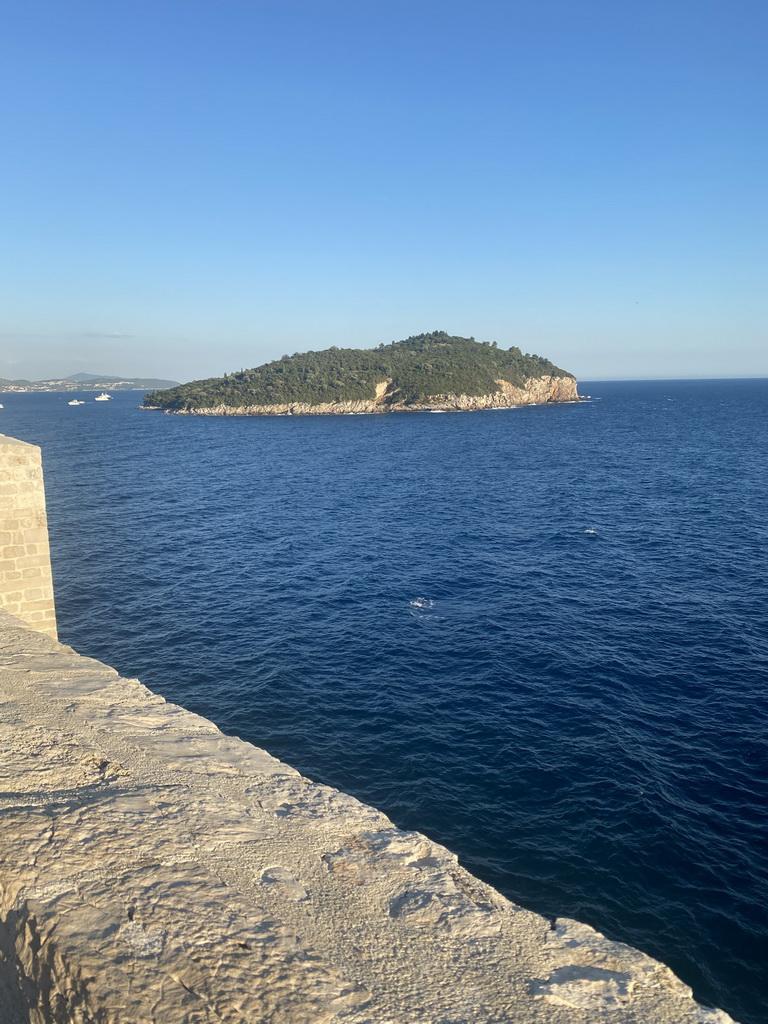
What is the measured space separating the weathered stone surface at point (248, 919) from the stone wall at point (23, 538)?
942 cm

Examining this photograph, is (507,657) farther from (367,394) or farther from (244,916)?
(367,394)

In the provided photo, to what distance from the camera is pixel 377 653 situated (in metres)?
28.5

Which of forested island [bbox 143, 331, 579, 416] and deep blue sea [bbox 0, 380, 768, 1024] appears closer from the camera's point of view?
deep blue sea [bbox 0, 380, 768, 1024]

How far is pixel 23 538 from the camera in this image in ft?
56.3

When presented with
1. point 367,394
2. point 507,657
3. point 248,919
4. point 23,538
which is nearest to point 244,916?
point 248,919

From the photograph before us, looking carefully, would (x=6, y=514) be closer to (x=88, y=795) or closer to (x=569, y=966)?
(x=88, y=795)

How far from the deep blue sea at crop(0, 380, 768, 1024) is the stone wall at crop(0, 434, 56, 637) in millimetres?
Result: 8447

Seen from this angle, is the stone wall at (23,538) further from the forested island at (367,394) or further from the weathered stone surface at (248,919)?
the forested island at (367,394)

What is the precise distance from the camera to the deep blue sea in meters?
16.7

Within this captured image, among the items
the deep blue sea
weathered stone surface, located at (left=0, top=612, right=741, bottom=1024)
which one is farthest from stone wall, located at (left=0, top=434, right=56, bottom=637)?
weathered stone surface, located at (left=0, top=612, right=741, bottom=1024)

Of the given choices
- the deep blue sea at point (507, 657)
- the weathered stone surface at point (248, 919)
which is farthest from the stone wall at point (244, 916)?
the deep blue sea at point (507, 657)

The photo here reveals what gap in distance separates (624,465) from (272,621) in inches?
2371

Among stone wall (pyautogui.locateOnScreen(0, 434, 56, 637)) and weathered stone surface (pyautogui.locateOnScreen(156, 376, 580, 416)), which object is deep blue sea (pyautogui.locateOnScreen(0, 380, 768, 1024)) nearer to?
stone wall (pyautogui.locateOnScreen(0, 434, 56, 637))

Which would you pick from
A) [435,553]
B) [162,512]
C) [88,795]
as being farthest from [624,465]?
[88,795]
